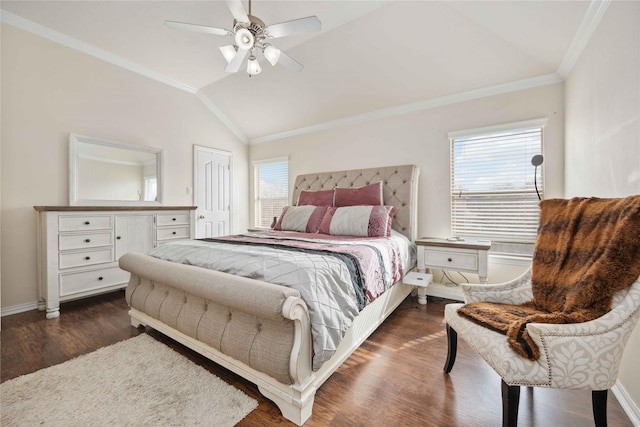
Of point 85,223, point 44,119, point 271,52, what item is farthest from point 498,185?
point 44,119

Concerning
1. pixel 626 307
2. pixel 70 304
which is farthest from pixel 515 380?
pixel 70 304

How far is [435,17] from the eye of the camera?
240 cm

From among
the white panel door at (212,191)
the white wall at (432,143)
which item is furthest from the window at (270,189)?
the white panel door at (212,191)

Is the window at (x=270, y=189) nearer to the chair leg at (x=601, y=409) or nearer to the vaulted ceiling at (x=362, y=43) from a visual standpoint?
the vaulted ceiling at (x=362, y=43)

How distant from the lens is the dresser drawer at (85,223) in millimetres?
2680

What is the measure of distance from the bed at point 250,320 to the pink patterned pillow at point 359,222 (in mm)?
544

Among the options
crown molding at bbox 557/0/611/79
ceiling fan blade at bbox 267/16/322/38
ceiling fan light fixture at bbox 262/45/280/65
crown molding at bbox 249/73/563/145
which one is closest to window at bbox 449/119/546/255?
crown molding at bbox 249/73/563/145

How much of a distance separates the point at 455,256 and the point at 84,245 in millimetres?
3853

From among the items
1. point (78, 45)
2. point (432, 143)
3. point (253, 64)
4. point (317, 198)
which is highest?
point (78, 45)

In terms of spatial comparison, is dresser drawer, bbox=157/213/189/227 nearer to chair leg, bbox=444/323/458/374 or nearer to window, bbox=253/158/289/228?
window, bbox=253/158/289/228

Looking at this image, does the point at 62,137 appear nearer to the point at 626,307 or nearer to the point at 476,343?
the point at 476,343

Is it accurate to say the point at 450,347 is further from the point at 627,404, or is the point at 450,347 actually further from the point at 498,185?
the point at 498,185

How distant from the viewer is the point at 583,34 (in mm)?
1996

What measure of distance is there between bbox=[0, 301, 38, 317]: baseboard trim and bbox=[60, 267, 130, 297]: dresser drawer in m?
0.48
